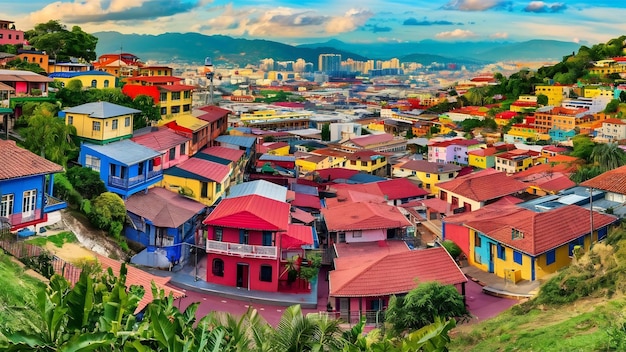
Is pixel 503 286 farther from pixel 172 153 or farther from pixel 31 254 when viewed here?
pixel 172 153

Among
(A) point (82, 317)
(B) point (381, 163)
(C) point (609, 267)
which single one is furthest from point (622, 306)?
(B) point (381, 163)

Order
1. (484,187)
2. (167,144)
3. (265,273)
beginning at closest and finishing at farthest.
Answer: (265,273) < (167,144) < (484,187)

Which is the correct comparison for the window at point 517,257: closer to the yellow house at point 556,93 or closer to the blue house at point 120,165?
the blue house at point 120,165

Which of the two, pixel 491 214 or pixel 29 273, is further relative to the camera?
pixel 491 214

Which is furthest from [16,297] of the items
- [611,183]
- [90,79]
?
[90,79]

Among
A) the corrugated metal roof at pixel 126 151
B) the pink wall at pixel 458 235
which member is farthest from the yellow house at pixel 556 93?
the corrugated metal roof at pixel 126 151

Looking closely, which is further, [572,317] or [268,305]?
[268,305]

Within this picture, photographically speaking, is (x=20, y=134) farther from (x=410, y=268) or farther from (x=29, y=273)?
(x=410, y=268)
